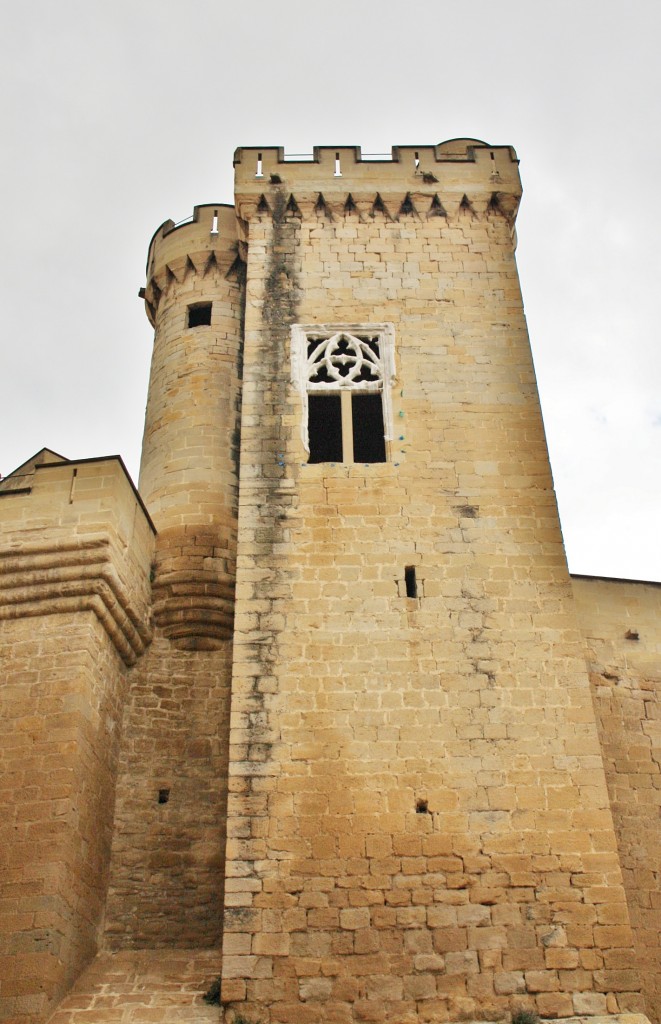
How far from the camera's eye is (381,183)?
496 inches

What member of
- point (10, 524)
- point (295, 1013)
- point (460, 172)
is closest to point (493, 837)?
point (295, 1013)

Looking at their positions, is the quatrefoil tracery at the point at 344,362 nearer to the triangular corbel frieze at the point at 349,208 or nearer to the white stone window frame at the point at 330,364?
the white stone window frame at the point at 330,364

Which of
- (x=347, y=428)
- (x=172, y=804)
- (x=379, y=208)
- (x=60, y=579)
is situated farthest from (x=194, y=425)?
(x=172, y=804)

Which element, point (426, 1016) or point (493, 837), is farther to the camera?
point (493, 837)

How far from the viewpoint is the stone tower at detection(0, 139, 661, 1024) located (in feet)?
25.9

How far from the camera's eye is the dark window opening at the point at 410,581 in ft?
31.3

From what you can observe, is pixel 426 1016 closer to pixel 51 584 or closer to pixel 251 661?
pixel 251 661

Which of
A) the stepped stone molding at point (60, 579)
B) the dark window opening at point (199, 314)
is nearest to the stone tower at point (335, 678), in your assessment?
the stepped stone molding at point (60, 579)

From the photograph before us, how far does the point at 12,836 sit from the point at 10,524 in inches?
119

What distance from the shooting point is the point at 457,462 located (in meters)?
10.4

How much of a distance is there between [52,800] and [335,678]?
8.59 ft

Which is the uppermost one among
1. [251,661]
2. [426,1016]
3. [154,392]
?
[154,392]

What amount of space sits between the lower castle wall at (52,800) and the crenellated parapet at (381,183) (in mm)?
6074

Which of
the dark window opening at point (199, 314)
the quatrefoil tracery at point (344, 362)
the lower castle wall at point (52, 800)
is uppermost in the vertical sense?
the dark window opening at point (199, 314)
